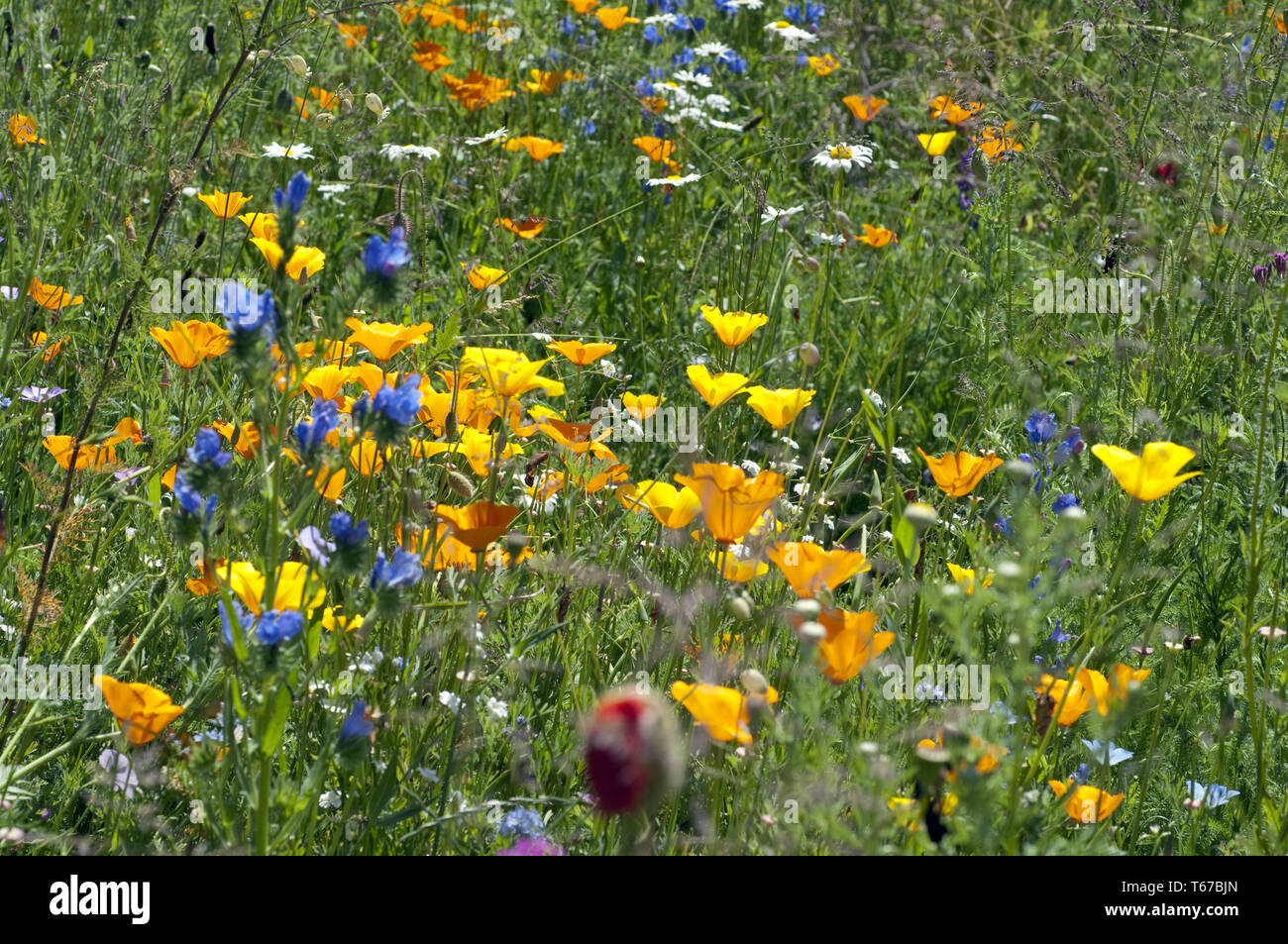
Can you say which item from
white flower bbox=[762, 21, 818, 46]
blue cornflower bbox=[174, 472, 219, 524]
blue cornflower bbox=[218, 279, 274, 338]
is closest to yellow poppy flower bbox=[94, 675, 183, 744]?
blue cornflower bbox=[174, 472, 219, 524]

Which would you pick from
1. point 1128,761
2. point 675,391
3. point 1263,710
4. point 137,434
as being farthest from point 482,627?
point 675,391

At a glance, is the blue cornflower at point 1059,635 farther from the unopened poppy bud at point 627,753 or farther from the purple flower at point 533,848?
the unopened poppy bud at point 627,753

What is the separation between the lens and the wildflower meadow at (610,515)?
1.37 meters

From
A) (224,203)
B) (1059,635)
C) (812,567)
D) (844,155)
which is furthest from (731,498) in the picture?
(844,155)

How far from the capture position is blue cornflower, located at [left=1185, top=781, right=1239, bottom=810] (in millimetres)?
1758

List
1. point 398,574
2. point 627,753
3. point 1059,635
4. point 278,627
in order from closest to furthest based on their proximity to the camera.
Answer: point 627,753, point 278,627, point 398,574, point 1059,635

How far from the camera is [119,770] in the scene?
1.54 metres

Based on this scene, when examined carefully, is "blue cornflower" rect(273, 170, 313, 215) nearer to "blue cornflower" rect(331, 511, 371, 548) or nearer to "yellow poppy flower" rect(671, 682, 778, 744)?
"blue cornflower" rect(331, 511, 371, 548)

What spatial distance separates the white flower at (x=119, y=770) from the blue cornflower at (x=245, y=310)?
59 cm

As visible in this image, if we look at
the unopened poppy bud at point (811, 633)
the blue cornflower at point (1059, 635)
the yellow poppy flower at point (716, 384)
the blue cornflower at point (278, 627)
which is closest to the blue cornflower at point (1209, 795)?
the blue cornflower at point (1059, 635)

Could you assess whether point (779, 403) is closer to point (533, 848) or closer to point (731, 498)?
point (731, 498)

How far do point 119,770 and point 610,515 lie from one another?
1.23 m
